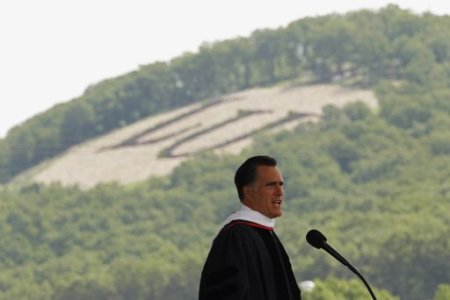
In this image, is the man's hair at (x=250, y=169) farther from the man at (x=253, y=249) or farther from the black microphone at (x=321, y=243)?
the black microphone at (x=321, y=243)

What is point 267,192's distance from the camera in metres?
9.25

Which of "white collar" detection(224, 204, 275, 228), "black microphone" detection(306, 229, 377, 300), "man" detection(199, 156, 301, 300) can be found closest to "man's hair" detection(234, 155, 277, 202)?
"man" detection(199, 156, 301, 300)

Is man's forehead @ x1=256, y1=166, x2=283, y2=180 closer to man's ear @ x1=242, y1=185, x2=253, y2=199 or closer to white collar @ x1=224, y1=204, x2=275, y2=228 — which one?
man's ear @ x1=242, y1=185, x2=253, y2=199

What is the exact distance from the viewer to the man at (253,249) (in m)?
9.08

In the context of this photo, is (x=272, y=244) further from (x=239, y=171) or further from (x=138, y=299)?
(x=138, y=299)

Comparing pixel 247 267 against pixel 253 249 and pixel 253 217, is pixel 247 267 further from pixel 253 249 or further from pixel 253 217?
pixel 253 217

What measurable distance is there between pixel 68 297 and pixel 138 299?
415 inches

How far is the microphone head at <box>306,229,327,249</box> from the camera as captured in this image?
9523 millimetres

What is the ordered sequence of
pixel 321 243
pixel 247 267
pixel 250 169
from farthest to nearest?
pixel 321 243, pixel 250 169, pixel 247 267

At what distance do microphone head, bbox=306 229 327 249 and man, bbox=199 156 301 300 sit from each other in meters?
0.21

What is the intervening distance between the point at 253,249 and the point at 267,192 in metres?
0.33


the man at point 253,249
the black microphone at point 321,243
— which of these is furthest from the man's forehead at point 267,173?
the black microphone at point 321,243

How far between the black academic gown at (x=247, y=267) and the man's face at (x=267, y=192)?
123 mm

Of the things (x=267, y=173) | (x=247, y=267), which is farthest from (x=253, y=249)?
(x=267, y=173)
